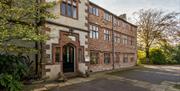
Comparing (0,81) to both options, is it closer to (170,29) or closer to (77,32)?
(77,32)

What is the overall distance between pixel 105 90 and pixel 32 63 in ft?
15.9

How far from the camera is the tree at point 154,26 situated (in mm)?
38344

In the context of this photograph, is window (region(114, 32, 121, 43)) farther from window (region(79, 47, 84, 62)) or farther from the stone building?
window (region(79, 47, 84, 62))

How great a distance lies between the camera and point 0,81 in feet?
→ 28.2

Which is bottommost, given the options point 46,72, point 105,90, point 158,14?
point 105,90

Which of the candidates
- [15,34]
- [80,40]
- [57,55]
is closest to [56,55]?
[57,55]

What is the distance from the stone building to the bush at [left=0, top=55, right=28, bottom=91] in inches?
102

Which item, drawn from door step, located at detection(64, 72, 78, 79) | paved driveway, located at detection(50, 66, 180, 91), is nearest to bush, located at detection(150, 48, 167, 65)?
paved driveway, located at detection(50, 66, 180, 91)

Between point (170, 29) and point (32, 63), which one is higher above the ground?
point (170, 29)

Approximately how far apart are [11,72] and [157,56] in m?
34.4

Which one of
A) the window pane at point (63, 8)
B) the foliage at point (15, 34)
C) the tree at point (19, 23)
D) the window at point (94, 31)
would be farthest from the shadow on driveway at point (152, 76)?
the foliage at point (15, 34)

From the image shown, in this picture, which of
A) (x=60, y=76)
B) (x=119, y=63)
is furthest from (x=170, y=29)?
(x=60, y=76)

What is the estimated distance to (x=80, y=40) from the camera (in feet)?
52.8

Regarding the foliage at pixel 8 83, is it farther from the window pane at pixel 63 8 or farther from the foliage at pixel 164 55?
the foliage at pixel 164 55
